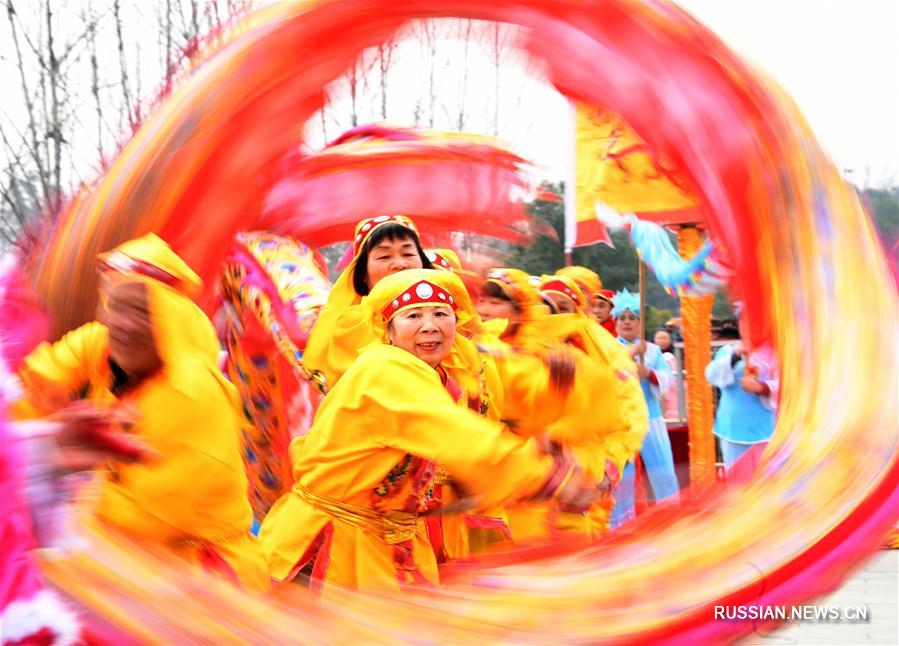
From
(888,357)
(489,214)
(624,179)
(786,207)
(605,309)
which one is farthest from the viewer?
(605,309)

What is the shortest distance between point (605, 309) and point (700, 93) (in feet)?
10.1

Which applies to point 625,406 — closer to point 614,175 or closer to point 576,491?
point 614,175

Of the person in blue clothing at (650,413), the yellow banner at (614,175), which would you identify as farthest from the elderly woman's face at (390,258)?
the person in blue clothing at (650,413)

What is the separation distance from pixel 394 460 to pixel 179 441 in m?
0.64

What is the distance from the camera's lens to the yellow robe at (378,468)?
2.52m

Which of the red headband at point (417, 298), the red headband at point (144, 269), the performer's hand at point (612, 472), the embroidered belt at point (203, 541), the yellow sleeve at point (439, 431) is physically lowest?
the performer's hand at point (612, 472)

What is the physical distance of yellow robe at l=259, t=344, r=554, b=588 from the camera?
252 centimetres

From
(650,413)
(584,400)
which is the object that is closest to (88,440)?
(584,400)

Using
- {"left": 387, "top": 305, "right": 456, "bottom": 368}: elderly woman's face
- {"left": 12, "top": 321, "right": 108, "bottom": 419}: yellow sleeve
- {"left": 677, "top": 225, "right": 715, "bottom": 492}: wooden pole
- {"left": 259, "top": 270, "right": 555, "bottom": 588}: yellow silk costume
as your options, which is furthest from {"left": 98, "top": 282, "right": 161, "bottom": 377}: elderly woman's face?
{"left": 677, "top": 225, "right": 715, "bottom": 492}: wooden pole

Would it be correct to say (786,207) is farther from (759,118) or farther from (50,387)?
(50,387)

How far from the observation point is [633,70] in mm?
3379

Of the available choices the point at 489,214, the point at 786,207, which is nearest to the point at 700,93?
the point at 786,207

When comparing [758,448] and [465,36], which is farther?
[465,36]

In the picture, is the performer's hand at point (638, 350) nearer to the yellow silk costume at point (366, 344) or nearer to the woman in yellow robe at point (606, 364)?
the woman in yellow robe at point (606, 364)
